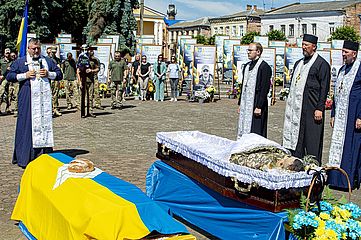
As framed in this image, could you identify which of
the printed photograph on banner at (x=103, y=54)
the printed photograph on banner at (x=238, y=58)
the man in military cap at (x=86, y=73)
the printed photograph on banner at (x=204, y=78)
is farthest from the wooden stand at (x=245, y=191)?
the printed photograph on banner at (x=238, y=58)

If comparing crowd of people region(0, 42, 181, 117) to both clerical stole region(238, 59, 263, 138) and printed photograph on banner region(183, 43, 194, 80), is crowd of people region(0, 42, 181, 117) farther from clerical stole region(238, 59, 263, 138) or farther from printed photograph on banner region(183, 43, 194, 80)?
clerical stole region(238, 59, 263, 138)

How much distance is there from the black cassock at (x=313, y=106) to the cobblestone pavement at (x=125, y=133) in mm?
956

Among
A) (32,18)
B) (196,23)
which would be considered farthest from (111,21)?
(196,23)

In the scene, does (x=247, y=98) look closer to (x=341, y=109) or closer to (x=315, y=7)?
(x=341, y=109)

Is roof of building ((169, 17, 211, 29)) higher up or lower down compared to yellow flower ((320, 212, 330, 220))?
higher up

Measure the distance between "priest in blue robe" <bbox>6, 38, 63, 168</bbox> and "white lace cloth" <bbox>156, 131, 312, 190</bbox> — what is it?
234 centimetres

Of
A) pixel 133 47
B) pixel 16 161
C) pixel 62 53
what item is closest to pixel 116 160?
pixel 16 161

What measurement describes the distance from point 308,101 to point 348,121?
3.10 ft

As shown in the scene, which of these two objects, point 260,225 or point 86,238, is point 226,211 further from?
point 86,238

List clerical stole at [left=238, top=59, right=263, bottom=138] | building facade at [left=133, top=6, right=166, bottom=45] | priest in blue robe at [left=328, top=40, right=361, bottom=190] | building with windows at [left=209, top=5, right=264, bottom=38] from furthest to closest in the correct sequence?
building with windows at [left=209, top=5, right=264, bottom=38] < building facade at [left=133, top=6, right=166, bottom=45] < clerical stole at [left=238, top=59, right=263, bottom=138] < priest in blue robe at [left=328, top=40, right=361, bottom=190]

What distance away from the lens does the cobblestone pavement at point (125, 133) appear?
7.82 metres

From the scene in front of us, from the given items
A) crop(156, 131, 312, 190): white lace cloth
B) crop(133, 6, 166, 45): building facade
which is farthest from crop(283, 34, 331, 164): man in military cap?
crop(133, 6, 166, 45): building facade

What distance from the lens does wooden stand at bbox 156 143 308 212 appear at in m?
4.43

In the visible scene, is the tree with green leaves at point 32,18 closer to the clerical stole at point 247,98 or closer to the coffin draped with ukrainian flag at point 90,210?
the clerical stole at point 247,98
